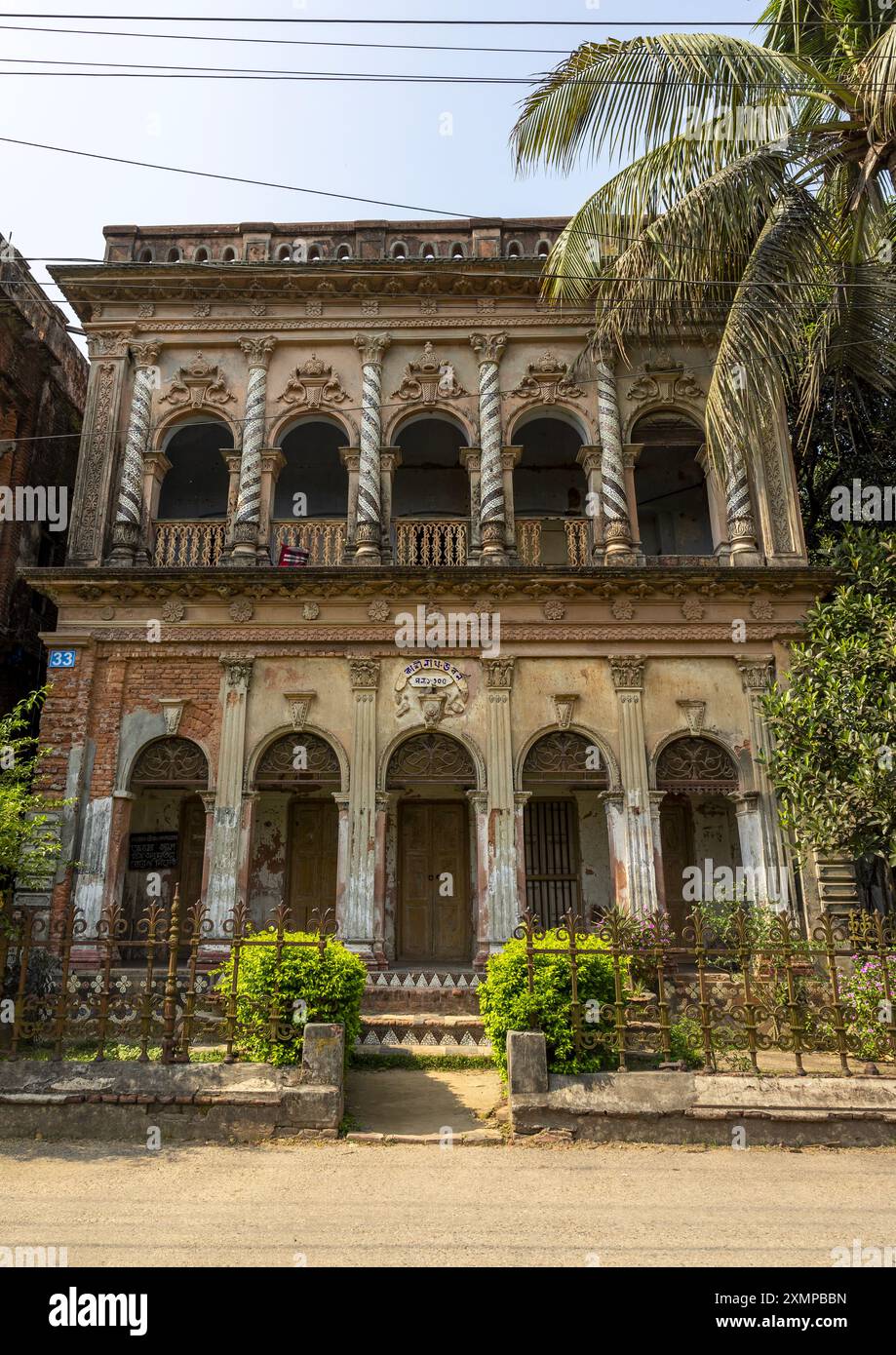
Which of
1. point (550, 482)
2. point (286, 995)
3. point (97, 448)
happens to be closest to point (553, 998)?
point (286, 995)

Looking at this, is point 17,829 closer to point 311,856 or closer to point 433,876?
point 311,856

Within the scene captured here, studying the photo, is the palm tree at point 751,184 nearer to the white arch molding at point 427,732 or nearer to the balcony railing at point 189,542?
the white arch molding at point 427,732

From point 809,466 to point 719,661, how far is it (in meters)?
4.57

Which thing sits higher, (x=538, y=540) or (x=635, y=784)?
(x=538, y=540)

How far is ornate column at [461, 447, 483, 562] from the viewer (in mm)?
13133

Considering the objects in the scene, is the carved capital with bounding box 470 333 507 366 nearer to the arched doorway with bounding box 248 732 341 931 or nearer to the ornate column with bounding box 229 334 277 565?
the ornate column with bounding box 229 334 277 565

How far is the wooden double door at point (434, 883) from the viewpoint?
527 inches

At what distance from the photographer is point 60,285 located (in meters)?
13.9

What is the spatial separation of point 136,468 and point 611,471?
7.18 meters

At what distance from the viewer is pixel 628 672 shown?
40.4ft

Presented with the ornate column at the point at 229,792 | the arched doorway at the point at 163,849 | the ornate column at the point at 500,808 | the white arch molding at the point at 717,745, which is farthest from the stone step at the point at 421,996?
the arched doorway at the point at 163,849

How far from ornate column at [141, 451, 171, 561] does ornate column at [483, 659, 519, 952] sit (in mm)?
5424

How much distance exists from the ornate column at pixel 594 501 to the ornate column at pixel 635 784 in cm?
182

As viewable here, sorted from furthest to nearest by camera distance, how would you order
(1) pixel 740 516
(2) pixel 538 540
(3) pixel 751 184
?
1. (2) pixel 538 540
2. (1) pixel 740 516
3. (3) pixel 751 184
